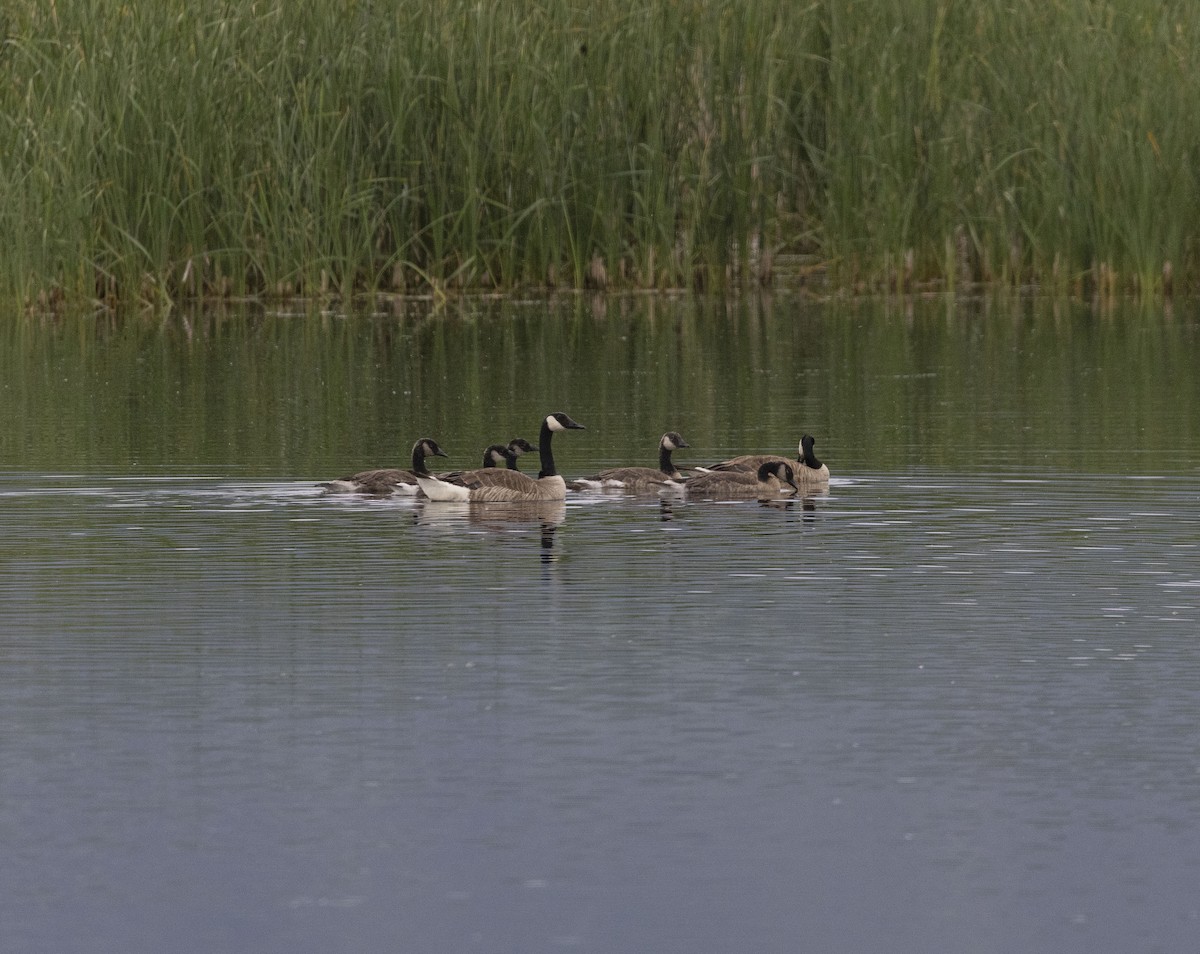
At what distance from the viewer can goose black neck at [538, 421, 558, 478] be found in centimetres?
1585

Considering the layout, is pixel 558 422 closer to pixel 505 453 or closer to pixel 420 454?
pixel 505 453

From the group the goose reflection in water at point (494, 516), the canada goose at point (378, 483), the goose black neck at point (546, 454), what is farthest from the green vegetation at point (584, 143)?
the goose reflection in water at point (494, 516)

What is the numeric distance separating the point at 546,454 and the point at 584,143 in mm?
13311

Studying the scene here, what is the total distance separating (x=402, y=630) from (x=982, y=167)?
19801 mm

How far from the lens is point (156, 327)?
89.0 ft

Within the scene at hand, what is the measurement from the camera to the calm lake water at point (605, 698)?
6.53 meters

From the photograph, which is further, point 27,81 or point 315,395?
point 27,81

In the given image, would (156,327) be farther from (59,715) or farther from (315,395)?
(59,715)

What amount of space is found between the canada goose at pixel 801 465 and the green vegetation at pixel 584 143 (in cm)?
1213

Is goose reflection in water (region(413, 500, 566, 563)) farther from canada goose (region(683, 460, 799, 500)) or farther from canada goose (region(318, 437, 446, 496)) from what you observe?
canada goose (region(683, 460, 799, 500))

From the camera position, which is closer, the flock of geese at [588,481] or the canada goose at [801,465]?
the flock of geese at [588,481]

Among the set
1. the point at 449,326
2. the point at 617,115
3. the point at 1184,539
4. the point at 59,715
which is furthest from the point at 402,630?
the point at 617,115

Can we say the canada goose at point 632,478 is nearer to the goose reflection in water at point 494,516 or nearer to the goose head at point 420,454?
the goose reflection in water at point 494,516

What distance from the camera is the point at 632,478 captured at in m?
15.7
